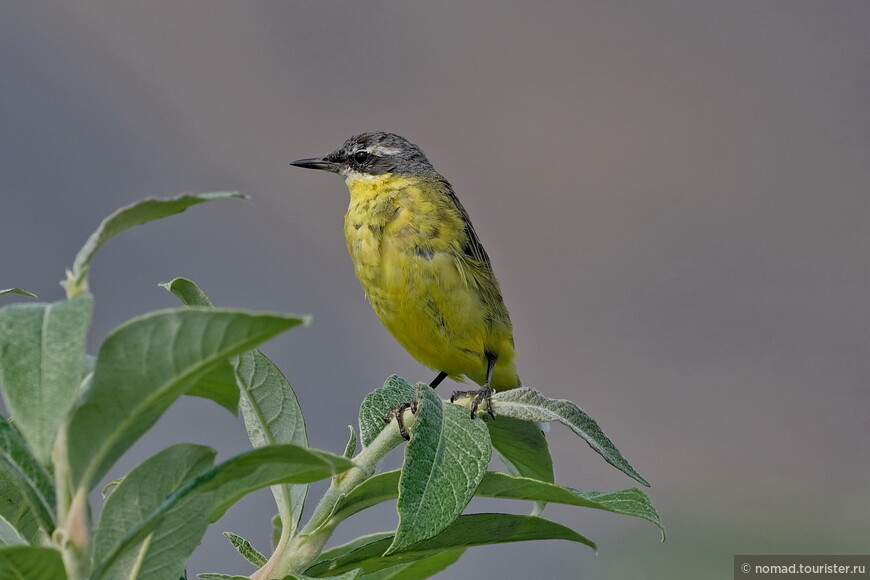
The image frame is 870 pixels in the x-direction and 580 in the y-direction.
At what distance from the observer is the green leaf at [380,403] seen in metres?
1.50

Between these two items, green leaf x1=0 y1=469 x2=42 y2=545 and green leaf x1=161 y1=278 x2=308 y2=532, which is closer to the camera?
green leaf x1=0 y1=469 x2=42 y2=545

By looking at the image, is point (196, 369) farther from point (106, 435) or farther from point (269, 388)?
point (269, 388)

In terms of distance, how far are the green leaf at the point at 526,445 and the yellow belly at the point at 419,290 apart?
2222mm

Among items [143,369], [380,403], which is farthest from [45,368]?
[380,403]

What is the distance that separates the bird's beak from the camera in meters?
5.00

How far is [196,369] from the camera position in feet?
3.03

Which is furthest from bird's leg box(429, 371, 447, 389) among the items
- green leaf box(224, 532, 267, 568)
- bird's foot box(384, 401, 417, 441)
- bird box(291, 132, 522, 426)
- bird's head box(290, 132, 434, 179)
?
green leaf box(224, 532, 267, 568)

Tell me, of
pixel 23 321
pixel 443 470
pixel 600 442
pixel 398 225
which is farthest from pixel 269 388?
pixel 398 225

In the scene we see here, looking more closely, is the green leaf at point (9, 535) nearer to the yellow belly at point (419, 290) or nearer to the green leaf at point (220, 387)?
the green leaf at point (220, 387)

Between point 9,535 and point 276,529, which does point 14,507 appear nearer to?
point 9,535

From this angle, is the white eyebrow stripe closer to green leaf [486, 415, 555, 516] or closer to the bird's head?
the bird's head

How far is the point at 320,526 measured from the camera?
129cm

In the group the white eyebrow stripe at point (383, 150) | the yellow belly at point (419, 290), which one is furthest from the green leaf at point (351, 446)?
the white eyebrow stripe at point (383, 150)

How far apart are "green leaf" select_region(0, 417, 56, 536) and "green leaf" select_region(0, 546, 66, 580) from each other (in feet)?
0.19
